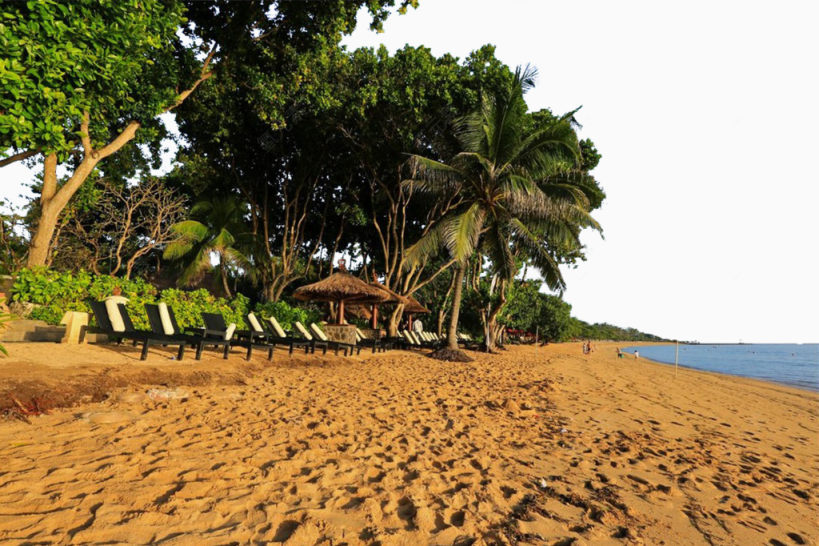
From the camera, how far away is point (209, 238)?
727 inches

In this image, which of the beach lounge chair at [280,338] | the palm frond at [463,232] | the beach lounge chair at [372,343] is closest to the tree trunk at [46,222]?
the beach lounge chair at [280,338]

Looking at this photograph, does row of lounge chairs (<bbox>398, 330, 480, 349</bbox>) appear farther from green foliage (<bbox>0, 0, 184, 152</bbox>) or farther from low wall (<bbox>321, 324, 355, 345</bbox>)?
green foliage (<bbox>0, 0, 184, 152</bbox>)

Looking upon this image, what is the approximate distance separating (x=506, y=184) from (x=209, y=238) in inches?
543

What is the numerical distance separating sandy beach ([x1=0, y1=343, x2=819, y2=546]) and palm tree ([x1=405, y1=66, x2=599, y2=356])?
7142 millimetres

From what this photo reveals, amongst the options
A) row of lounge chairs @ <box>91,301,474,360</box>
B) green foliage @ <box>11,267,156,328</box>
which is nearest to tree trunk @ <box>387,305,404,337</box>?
row of lounge chairs @ <box>91,301,474,360</box>

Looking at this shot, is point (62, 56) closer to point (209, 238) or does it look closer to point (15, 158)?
point (15, 158)

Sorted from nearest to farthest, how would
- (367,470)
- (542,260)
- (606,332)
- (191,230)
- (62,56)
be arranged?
(367,470), (62,56), (542,260), (191,230), (606,332)

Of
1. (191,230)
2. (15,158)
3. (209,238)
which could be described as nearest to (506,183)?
(15,158)

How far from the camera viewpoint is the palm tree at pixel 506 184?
1170 cm

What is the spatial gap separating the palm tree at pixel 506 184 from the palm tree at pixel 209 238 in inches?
372

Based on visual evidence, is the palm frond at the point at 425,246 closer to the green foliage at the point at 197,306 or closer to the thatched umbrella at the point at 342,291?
the thatched umbrella at the point at 342,291

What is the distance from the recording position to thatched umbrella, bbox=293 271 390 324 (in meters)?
13.0

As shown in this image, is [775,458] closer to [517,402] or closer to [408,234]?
[517,402]

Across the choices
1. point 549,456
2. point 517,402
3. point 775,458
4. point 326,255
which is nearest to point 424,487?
point 549,456
